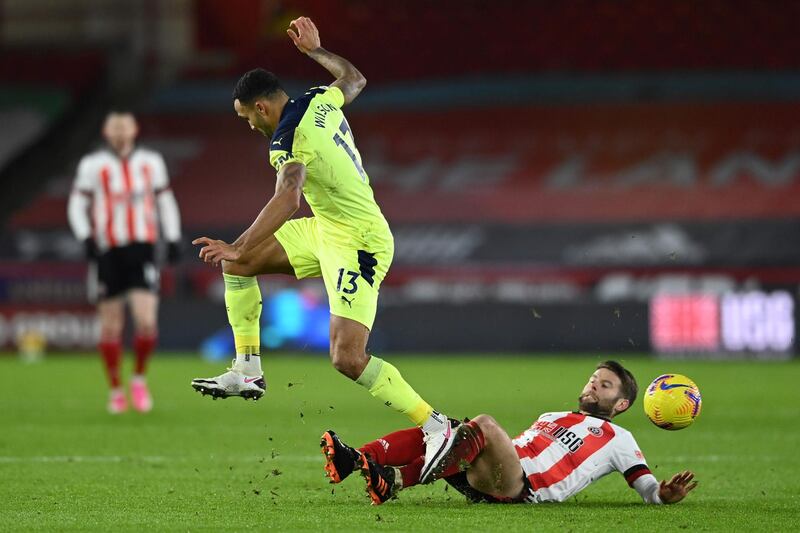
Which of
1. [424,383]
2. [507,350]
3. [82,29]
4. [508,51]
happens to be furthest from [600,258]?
[82,29]

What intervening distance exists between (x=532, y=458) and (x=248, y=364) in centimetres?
143

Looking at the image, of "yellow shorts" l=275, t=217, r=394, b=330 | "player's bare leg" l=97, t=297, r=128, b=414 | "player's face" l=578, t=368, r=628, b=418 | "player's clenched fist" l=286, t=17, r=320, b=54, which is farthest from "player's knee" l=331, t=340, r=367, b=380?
"player's bare leg" l=97, t=297, r=128, b=414

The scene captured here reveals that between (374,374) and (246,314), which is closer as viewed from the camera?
(374,374)

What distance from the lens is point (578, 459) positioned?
18.5 ft

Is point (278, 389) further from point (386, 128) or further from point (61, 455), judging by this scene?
point (386, 128)

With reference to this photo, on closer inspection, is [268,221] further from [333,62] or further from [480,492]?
[480,492]

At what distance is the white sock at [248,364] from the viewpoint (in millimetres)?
6258

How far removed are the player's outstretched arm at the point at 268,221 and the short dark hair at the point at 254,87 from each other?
395 mm

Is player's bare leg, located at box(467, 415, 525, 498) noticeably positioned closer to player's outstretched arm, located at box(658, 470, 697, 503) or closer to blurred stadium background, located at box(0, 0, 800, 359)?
player's outstretched arm, located at box(658, 470, 697, 503)

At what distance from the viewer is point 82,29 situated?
2336 cm

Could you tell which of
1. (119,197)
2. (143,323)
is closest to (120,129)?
(119,197)

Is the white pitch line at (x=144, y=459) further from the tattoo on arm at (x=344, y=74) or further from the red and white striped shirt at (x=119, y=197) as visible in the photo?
the red and white striped shirt at (x=119, y=197)

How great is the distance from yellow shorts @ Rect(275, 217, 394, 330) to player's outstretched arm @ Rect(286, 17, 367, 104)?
67 centimetres

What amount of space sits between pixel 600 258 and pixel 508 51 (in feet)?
14.9
